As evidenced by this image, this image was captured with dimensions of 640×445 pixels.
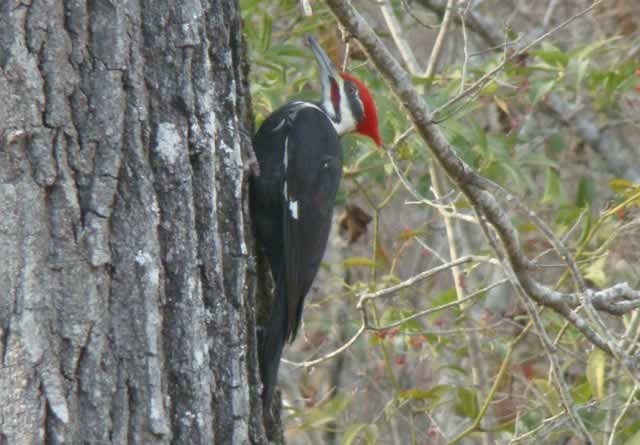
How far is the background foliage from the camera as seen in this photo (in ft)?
11.5

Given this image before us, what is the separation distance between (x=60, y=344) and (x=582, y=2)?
15.2 ft

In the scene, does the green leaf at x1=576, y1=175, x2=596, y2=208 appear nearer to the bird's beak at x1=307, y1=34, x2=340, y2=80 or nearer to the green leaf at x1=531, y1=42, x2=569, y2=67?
the green leaf at x1=531, y1=42, x2=569, y2=67

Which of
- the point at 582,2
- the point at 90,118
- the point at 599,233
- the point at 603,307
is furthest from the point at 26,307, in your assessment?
the point at 582,2

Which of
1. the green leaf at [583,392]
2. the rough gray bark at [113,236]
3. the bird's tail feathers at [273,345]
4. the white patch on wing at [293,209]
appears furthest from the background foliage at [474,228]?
the rough gray bark at [113,236]

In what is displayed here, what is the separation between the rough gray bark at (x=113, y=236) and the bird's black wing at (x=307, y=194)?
2.87ft

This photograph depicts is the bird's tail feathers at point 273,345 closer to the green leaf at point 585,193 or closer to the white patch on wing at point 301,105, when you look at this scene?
the white patch on wing at point 301,105

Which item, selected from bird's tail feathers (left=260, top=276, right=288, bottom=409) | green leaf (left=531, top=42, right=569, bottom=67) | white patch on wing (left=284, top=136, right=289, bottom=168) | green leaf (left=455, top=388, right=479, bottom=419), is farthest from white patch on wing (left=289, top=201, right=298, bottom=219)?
green leaf (left=531, top=42, right=569, bottom=67)

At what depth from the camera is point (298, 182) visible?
3355mm

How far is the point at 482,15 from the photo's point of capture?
528 centimetres

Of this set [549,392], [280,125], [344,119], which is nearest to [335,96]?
[344,119]

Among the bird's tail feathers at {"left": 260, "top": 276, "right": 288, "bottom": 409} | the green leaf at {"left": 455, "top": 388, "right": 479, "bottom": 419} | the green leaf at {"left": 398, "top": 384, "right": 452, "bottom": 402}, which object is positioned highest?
the bird's tail feathers at {"left": 260, "top": 276, "right": 288, "bottom": 409}

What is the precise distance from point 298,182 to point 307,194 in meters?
0.05

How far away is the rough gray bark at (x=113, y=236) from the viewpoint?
190cm

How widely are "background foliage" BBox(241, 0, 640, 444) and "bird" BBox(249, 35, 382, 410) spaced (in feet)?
0.28
